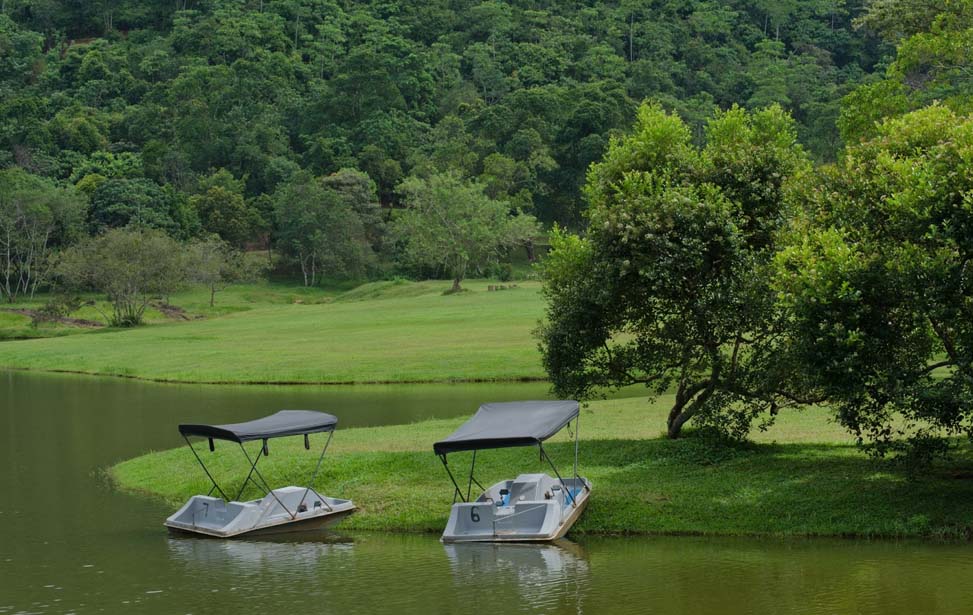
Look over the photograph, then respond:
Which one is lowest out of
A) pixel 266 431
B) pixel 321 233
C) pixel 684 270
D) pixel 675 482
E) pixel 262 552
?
pixel 262 552

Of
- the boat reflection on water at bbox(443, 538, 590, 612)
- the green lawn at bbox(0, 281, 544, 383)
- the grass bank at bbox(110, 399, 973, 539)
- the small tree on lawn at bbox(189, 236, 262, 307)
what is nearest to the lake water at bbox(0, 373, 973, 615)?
the boat reflection on water at bbox(443, 538, 590, 612)

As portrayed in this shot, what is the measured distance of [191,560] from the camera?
23609mm

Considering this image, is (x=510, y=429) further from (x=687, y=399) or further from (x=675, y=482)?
(x=687, y=399)

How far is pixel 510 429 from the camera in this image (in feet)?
82.0

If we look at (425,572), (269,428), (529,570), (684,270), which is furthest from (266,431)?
(684,270)

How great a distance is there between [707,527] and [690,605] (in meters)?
5.80

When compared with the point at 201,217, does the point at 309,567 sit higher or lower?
lower

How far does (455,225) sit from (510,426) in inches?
3432

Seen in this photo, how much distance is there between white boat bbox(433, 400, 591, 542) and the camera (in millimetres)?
23984

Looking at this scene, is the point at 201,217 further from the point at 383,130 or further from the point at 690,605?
the point at 690,605

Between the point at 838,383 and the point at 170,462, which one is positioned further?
the point at 170,462

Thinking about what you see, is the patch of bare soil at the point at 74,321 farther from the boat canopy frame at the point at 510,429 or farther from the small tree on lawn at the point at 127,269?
the boat canopy frame at the point at 510,429

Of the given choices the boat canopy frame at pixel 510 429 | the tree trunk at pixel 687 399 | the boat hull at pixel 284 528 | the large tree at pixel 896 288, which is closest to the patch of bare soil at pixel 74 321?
the boat hull at pixel 284 528

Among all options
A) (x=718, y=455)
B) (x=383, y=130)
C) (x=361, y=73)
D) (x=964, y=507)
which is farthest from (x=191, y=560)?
(x=361, y=73)
